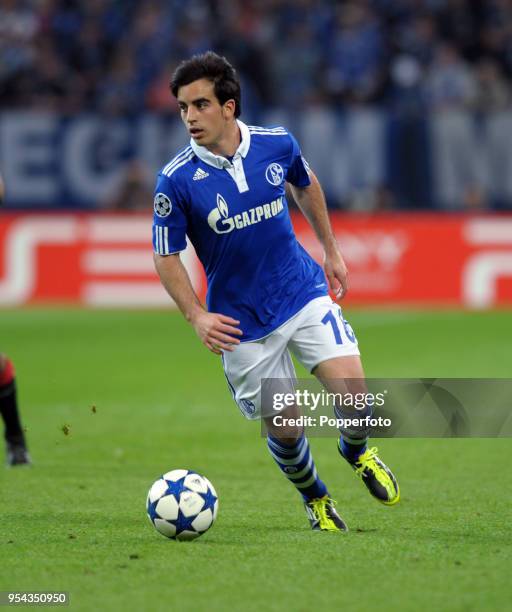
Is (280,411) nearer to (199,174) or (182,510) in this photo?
(182,510)

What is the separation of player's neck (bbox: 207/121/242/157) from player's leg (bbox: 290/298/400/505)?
33.8 inches

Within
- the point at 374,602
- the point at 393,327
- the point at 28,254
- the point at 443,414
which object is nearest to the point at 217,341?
the point at 374,602

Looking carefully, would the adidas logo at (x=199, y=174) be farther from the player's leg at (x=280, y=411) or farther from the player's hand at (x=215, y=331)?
the player's leg at (x=280, y=411)

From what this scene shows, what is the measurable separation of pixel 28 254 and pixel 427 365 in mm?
7790

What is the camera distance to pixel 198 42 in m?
21.2

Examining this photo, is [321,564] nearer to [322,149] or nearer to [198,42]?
[322,149]

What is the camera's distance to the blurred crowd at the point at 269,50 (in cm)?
2042

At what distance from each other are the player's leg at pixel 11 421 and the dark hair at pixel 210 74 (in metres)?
3.10

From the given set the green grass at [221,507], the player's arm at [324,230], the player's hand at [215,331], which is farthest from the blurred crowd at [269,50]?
the player's hand at [215,331]

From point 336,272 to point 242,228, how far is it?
2.19ft

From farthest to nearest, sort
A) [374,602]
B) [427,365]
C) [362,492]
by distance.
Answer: [427,365], [362,492], [374,602]

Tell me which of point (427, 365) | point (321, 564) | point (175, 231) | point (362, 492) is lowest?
point (427, 365)

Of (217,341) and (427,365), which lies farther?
(427,365)

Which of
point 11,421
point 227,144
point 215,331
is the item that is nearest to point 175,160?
point 227,144
